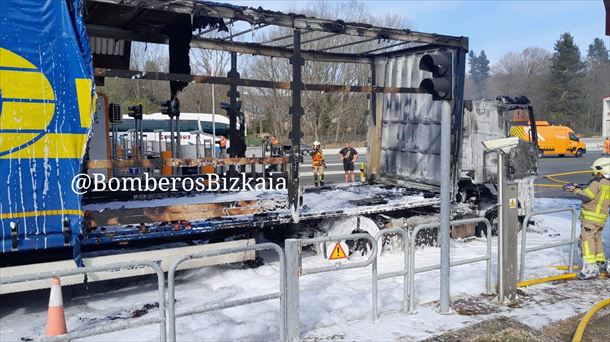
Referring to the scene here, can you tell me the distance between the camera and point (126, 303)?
21.0ft

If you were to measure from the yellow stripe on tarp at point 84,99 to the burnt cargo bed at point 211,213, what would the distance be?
1.18m

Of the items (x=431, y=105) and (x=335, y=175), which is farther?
(x=335, y=175)

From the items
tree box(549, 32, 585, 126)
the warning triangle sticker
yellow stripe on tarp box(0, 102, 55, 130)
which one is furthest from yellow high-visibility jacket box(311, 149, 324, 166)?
tree box(549, 32, 585, 126)

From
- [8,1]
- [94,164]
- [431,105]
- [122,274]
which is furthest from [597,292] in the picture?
[8,1]

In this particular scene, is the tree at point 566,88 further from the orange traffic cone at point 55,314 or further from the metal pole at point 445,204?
the orange traffic cone at point 55,314

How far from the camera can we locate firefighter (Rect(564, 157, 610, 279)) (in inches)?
286

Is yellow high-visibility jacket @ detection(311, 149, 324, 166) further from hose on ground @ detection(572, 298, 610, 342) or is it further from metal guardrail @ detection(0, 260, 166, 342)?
A: metal guardrail @ detection(0, 260, 166, 342)

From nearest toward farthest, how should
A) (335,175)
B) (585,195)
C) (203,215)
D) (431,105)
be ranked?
1. (203,215)
2. (585,195)
3. (431,105)
4. (335,175)

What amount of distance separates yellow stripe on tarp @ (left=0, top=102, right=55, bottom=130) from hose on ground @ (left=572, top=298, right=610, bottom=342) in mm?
5844

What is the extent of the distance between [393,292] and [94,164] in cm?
401

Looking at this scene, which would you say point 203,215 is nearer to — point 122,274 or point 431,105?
point 122,274

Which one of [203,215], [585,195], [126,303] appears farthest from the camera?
[585,195]

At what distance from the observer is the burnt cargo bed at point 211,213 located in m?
6.34

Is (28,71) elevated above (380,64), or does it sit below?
below
